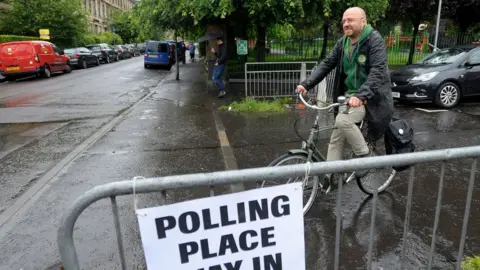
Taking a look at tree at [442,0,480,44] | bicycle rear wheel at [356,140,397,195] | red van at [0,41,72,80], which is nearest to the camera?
bicycle rear wheel at [356,140,397,195]

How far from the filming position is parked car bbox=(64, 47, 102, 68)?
2597 cm

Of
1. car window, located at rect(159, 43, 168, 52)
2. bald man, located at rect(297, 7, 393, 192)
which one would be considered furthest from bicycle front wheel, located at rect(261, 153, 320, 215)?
car window, located at rect(159, 43, 168, 52)

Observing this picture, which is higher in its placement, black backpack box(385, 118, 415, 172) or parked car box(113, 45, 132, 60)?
parked car box(113, 45, 132, 60)

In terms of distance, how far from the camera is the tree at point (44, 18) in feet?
101

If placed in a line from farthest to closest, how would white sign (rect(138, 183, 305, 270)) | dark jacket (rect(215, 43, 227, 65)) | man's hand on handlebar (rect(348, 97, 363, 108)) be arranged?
dark jacket (rect(215, 43, 227, 65)) < man's hand on handlebar (rect(348, 97, 363, 108)) < white sign (rect(138, 183, 305, 270))

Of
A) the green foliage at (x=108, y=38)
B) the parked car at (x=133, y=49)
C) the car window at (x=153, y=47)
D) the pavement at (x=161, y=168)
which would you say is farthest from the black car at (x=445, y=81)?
the green foliage at (x=108, y=38)

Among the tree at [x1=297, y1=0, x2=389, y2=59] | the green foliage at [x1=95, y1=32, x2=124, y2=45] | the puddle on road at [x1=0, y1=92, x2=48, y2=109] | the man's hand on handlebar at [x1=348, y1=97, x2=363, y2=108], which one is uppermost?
the green foliage at [x1=95, y1=32, x2=124, y2=45]

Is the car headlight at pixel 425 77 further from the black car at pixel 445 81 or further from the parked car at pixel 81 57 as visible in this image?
the parked car at pixel 81 57

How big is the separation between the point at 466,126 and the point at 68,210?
335 inches

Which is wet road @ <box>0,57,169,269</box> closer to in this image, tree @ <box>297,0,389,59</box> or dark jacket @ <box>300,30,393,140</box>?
dark jacket @ <box>300,30,393,140</box>

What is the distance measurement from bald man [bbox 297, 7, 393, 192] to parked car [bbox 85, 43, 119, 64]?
99.3ft

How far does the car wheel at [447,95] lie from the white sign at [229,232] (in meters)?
9.38

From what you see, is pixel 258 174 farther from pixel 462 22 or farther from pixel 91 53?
pixel 91 53

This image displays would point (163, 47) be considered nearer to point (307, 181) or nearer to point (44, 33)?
point (44, 33)
